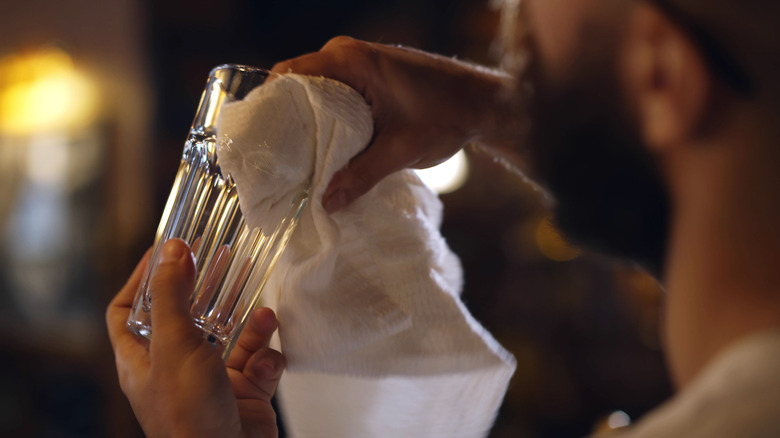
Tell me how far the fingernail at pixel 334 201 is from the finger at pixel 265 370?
0.40 ft

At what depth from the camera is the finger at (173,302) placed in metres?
0.44

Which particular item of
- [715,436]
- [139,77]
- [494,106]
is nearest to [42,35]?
[139,77]

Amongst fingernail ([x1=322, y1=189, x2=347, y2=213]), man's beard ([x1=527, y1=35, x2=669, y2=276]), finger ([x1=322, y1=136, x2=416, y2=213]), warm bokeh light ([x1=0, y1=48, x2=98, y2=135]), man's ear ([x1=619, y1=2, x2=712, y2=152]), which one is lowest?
warm bokeh light ([x1=0, y1=48, x2=98, y2=135])

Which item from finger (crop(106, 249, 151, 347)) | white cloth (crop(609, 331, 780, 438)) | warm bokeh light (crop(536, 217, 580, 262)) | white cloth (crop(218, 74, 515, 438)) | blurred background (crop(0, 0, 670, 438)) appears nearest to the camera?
white cloth (crop(609, 331, 780, 438))

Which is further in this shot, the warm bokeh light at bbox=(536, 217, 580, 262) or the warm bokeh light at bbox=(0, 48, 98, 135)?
the warm bokeh light at bbox=(536, 217, 580, 262)

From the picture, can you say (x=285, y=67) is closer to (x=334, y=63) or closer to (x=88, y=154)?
(x=334, y=63)

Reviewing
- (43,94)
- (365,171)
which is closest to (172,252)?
(365,171)

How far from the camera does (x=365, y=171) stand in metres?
0.48

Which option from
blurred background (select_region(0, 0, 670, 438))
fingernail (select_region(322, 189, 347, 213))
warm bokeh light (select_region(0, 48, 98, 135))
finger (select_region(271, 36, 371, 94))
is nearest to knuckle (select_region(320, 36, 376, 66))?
finger (select_region(271, 36, 371, 94))

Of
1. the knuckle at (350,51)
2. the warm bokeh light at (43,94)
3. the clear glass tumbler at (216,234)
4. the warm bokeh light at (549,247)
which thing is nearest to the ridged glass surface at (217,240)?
the clear glass tumbler at (216,234)

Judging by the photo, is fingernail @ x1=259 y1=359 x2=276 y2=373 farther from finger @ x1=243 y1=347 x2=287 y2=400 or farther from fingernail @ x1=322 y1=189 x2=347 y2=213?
fingernail @ x1=322 y1=189 x2=347 y2=213

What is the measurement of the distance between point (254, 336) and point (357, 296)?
99 mm

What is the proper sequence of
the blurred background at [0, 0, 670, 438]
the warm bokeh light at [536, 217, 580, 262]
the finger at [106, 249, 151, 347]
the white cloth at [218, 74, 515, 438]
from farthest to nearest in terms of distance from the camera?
the warm bokeh light at [536, 217, 580, 262], the blurred background at [0, 0, 670, 438], the finger at [106, 249, 151, 347], the white cloth at [218, 74, 515, 438]

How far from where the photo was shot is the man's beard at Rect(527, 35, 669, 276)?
1.13 ft
